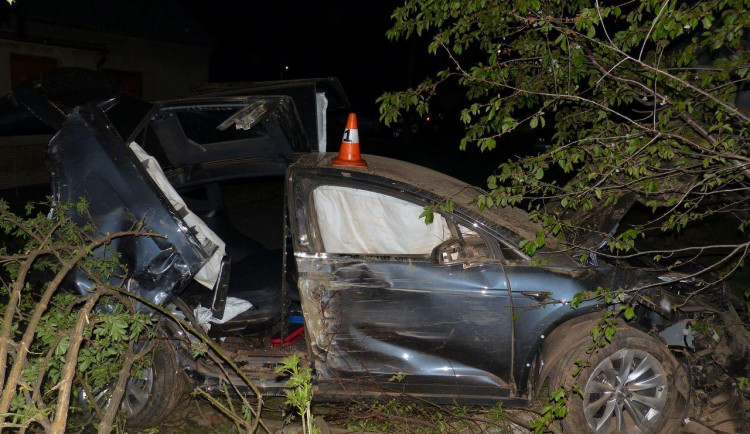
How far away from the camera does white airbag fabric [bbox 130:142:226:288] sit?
12.8ft

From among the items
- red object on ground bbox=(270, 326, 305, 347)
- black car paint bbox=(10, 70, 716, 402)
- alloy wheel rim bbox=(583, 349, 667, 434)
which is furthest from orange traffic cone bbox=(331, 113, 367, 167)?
alloy wheel rim bbox=(583, 349, 667, 434)

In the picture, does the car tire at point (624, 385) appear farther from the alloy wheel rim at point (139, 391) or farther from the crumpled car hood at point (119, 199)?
the alloy wheel rim at point (139, 391)

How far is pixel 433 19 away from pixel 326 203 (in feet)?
5.34

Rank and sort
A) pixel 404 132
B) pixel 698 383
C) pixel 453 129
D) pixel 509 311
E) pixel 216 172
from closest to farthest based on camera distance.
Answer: pixel 509 311
pixel 698 383
pixel 216 172
pixel 404 132
pixel 453 129

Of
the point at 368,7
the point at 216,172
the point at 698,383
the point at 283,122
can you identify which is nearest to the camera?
the point at 698,383

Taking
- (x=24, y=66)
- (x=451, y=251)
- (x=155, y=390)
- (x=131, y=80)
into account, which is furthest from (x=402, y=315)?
(x=131, y=80)

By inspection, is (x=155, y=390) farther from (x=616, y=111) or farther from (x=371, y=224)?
(x=616, y=111)

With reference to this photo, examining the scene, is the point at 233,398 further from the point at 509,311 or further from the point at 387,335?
the point at 509,311

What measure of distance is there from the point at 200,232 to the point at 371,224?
1.19 m

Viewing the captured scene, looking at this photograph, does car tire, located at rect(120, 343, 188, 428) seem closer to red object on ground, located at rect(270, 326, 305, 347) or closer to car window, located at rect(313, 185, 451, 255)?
red object on ground, located at rect(270, 326, 305, 347)

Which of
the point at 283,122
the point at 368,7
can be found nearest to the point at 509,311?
the point at 283,122

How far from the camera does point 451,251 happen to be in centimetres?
382

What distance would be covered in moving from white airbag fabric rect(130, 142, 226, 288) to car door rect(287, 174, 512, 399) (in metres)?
0.58

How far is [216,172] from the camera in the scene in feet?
15.8
